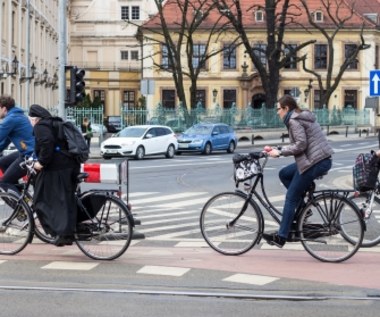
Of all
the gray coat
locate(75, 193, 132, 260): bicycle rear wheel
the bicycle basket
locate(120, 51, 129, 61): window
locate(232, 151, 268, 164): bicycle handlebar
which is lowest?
locate(75, 193, 132, 260): bicycle rear wheel

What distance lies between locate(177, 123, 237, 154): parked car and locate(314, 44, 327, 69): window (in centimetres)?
3973

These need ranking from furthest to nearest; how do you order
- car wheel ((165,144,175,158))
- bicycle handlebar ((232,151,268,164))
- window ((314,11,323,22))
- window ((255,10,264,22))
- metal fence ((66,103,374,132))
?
1. window ((255,10,264,22))
2. window ((314,11,323,22))
3. metal fence ((66,103,374,132))
4. car wheel ((165,144,175,158))
5. bicycle handlebar ((232,151,268,164))

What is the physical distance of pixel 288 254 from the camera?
996 centimetres

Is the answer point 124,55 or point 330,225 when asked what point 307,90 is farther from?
point 330,225

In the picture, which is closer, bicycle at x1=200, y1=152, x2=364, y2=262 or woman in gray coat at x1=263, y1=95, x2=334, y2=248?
woman in gray coat at x1=263, y1=95, x2=334, y2=248

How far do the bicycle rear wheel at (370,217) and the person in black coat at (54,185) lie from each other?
10.2ft

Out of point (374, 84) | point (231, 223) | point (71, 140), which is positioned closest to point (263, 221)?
point (231, 223)

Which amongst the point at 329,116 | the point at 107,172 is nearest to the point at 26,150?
the point at 107,172

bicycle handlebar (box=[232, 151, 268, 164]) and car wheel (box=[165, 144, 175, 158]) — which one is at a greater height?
bicycle handlebar (box=[232, 151, 268, 164])

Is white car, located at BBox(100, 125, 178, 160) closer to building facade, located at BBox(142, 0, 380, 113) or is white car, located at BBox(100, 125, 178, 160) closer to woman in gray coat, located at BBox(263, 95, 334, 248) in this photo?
woman in gray coat, located at BBox(263, 95, 334, 248)

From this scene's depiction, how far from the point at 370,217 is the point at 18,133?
4512 mm

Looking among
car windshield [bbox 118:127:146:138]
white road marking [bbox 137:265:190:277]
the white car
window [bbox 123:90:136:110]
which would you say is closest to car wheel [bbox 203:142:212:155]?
the white car

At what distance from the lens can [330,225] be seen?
936 cm

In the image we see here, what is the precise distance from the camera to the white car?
35.6 meters
